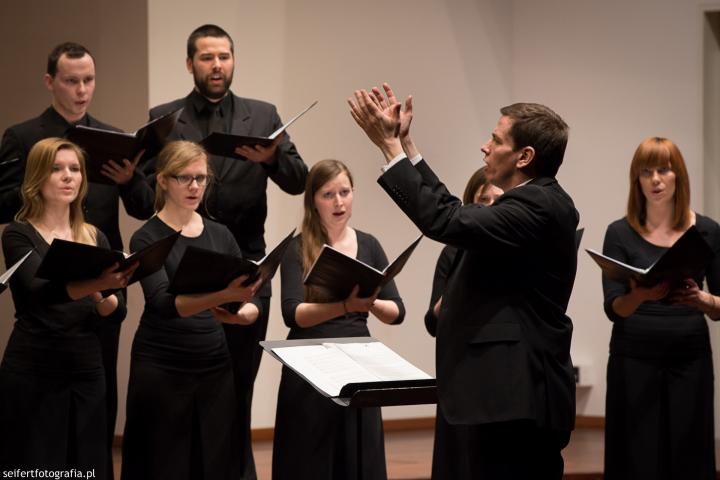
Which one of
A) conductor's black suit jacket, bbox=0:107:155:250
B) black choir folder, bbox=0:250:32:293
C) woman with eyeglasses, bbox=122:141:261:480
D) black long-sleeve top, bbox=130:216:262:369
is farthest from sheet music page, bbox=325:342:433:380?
conductor's black suit jacket, bbox=0:107:155:250

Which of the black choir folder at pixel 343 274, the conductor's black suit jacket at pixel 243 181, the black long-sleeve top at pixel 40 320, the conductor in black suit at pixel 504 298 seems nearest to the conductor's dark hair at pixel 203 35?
the conductor's black suit jacket at pixel 243 181

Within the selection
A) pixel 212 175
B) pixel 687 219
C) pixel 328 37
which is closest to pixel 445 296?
pixel 212 175

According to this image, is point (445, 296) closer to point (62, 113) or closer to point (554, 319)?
point (554, 319)

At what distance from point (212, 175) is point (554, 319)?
1.76 metres

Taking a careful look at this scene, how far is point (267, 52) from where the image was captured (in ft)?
18.9

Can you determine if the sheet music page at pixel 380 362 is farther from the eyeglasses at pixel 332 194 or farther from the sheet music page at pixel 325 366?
the eyeglasses at pixel 332 194

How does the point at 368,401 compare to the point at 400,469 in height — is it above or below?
above

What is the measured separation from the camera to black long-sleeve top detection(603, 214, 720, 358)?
13.6 ft

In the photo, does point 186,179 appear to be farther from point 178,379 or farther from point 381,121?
point 381,121

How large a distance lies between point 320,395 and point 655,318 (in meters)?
1.44

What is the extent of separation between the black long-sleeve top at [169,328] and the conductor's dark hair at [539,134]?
135 centimetres

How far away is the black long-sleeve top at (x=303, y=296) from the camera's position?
383 cm

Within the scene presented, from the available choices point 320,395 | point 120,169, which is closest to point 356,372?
point 320,395

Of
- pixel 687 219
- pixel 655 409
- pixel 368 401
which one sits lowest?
pixel 655 409
